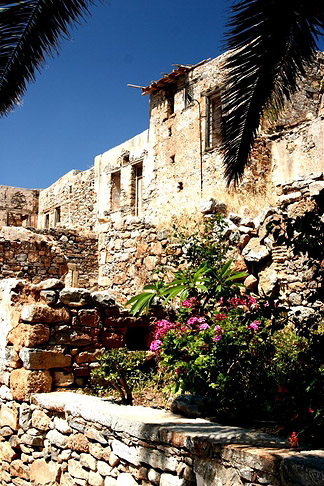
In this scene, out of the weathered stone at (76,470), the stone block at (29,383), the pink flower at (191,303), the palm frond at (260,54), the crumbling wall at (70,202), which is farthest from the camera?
the crumbling wall at (70,202)

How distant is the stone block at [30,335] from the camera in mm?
5664

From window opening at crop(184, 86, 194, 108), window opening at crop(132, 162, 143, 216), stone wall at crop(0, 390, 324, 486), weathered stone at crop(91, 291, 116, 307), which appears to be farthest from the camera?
window opening at crop(132, 162, 143, 216)

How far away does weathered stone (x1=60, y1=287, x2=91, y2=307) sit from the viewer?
19.5 ft

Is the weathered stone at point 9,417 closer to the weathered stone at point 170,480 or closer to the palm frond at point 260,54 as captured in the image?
the weathered stone at point 170,480

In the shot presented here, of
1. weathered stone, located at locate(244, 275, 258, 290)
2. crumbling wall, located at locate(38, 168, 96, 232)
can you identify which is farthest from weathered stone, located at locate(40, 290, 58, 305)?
crumbling wall, located at locate(38, 168, 96, 232)

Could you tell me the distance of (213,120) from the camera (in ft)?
57.1

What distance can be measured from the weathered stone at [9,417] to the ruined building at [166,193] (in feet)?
10.9

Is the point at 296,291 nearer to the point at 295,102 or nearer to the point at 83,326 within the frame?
the point at 83,326

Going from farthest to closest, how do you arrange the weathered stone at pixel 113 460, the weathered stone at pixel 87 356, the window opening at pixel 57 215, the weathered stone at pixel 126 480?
the window opening at pixel 57 215 → the weathered stone at pixel 87 356 → the weathered stone at pixel 113 460 → the weathered stone at pixel 126 480

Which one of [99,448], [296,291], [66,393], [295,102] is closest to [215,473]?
[99,448]

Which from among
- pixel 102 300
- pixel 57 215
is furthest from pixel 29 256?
pixel 57 215

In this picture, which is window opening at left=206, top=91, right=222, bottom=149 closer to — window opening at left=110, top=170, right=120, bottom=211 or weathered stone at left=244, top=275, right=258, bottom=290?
window opening at left=110, top=170, right=120, bottom=211

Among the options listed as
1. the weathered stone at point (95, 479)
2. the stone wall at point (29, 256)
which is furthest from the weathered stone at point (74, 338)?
the stone wall at point (29, 256)

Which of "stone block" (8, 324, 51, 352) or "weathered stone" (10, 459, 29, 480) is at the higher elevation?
"stone block" (8, 324, 51, 352)
